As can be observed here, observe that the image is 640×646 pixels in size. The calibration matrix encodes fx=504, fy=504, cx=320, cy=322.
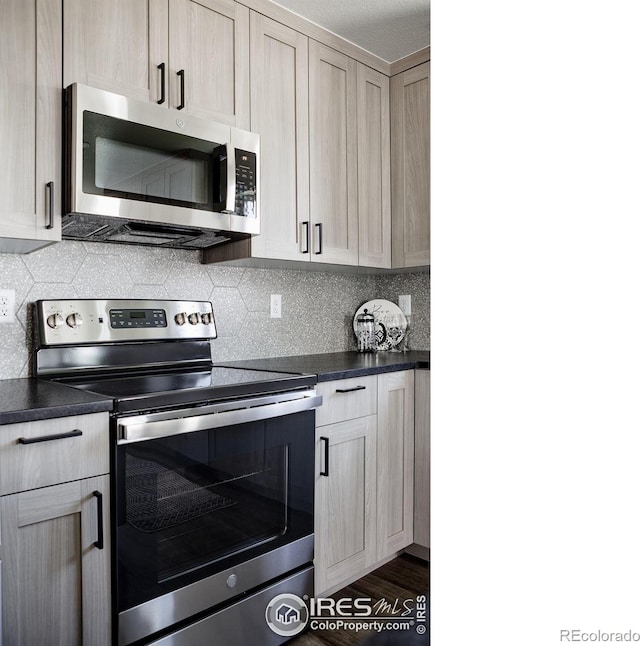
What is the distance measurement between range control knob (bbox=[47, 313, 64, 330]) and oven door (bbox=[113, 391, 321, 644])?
576mm

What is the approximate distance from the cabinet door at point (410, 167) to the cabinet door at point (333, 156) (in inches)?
10.5

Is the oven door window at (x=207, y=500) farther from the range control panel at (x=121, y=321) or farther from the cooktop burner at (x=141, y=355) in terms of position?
the range control panel at (x=121, y=321)

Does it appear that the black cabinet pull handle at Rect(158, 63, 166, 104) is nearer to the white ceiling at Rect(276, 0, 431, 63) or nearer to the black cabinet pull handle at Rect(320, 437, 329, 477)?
the white ceiling at Rect(276, 0, 431, 63)

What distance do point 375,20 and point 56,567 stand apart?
2.31 metres

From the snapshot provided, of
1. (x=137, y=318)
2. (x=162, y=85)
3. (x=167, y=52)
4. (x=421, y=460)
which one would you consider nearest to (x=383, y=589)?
(x=421, y=460)

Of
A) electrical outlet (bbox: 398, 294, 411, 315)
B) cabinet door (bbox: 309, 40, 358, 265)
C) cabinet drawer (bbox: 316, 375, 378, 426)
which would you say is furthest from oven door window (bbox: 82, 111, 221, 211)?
electrical outlet (bbox: 398, 294, 411, 315)

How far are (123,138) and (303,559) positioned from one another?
4.99 ft

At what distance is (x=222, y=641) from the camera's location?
1494 millimetres

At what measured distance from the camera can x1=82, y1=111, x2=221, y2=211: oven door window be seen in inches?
58.8

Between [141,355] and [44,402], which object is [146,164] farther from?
[44,402]

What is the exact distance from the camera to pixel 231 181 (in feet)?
5.85

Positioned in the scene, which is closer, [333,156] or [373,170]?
[333,156]
